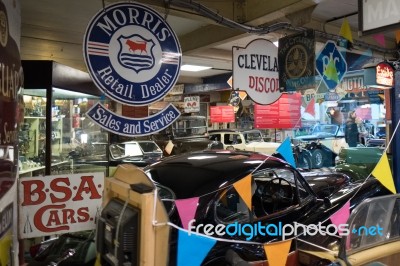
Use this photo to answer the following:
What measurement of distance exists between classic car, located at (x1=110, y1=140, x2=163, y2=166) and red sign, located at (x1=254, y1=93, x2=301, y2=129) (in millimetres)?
2939

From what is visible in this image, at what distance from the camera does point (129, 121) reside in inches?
126

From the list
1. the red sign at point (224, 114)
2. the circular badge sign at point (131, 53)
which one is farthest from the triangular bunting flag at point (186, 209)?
the red sign at point (224, 114)

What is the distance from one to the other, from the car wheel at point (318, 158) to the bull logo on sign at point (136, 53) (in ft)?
30.7

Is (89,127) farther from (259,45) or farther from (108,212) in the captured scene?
(108,212)

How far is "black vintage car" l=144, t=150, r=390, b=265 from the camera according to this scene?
9.29 feet

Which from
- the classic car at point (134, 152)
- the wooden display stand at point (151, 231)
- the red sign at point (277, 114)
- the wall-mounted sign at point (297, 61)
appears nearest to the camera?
the wooden display stand at point (151, 231)

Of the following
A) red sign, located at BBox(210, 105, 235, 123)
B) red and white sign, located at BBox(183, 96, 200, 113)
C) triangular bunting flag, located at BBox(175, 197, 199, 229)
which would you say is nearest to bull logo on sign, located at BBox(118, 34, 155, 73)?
triangular bunting flag, located at BBox(175, 197, 199, 229)

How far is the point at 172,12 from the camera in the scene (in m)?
4.03

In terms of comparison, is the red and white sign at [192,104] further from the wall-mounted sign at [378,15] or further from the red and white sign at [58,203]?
the wall-mounted sign at [378,15]

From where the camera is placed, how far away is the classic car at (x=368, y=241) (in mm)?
2781

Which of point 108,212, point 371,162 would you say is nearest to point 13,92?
point 108,212

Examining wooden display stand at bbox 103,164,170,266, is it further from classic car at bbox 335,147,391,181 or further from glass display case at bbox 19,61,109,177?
classic car at bbox 335,147,391,181

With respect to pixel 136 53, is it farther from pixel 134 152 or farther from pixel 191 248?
pixel 134 152

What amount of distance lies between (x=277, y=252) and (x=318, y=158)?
9.55m
